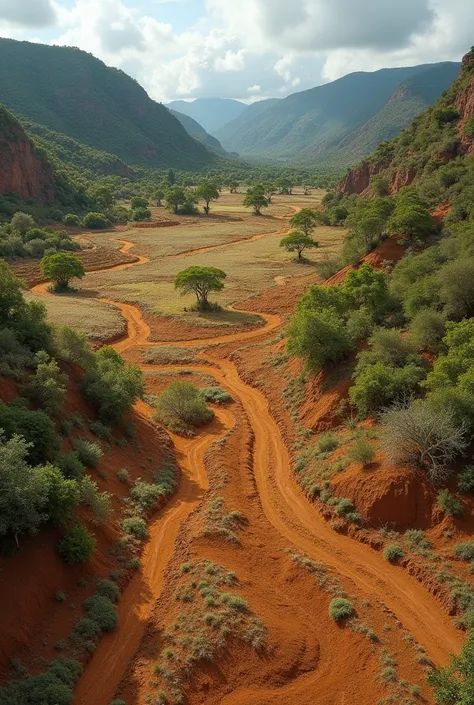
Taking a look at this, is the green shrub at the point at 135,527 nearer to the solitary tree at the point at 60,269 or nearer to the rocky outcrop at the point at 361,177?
the solitary tree at the point at 60,269

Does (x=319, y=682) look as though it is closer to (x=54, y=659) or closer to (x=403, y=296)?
(x=54, y=659)

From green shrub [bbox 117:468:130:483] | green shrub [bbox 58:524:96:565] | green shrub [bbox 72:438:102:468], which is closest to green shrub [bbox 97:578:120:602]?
green shrub [bbox 58:524:96:565]

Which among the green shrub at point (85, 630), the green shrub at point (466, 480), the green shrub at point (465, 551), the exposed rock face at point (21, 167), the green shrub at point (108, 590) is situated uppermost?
the exposed rock face at point (21, 167)

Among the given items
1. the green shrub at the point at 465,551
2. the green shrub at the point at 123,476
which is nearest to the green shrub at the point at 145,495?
the green shrub at the point at 123,476

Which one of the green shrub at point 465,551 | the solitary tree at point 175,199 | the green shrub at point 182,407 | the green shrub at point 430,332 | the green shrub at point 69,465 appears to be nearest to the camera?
the green shrub at point 465,551

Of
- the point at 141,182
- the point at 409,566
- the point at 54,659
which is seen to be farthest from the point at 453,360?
the point at 141,182

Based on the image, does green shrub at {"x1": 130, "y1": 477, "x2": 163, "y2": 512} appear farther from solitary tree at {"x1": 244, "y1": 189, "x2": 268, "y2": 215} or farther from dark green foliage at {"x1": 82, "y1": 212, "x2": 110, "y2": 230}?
solitary tree at {"x1": 244, "y1": 189, "x2": 268, "y2": 215}
